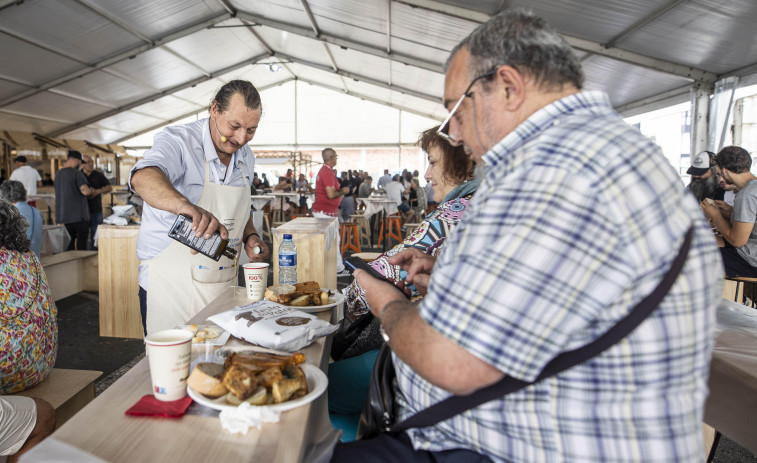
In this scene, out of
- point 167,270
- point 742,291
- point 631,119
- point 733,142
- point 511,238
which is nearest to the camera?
point 511,238

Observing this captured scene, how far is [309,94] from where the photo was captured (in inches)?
866

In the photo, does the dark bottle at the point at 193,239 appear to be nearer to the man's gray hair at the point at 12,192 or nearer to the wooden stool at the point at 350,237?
the man's gray hair at the point at 12,192

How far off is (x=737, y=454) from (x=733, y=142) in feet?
20.7

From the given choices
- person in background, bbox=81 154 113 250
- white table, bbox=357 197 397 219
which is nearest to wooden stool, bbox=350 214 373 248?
white table, bbox=357 197 397 219

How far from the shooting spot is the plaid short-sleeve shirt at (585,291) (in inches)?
31.4

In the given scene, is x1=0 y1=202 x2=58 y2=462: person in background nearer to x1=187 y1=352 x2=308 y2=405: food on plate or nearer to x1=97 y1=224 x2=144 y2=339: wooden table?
x1=187 y1=352 x2=308 y2=405: food on plate

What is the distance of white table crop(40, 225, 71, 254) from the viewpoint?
6652mm

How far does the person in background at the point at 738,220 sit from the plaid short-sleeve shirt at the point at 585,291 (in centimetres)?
411

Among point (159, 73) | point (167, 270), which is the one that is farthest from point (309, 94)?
point (167, 270)

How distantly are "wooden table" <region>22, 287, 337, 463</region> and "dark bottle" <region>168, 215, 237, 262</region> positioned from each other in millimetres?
714

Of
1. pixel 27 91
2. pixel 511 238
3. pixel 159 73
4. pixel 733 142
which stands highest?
pixel 159 73

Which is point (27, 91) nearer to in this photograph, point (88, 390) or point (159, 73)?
point (159, 73)

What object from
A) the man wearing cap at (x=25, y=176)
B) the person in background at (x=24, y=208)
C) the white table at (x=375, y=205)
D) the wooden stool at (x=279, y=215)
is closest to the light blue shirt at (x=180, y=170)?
the person in background at (x=24, y=208)

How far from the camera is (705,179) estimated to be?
5.34m
